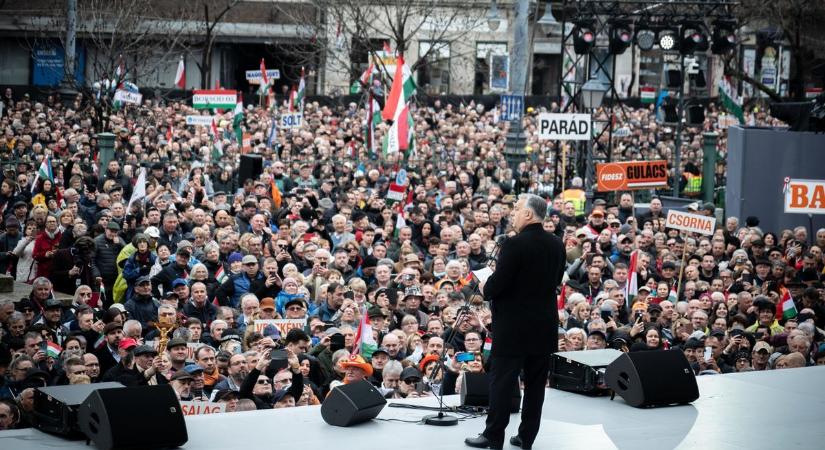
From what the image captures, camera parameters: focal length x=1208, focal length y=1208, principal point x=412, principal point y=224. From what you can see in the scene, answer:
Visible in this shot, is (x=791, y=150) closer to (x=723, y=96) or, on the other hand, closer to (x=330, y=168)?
(x=723, y=96)

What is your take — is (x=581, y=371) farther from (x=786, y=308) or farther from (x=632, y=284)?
(x=632, y=284)

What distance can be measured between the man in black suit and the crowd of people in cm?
55

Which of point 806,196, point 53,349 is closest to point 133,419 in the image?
point 53,349

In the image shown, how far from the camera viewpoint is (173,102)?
38.8 metres

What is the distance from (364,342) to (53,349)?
2.80 meters

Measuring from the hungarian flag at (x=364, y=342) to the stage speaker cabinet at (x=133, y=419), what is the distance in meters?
4.48

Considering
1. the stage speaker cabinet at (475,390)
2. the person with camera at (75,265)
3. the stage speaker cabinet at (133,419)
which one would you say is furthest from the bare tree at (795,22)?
the stage speaker cabinet at (133,419)

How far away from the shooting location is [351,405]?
7535 millimetres

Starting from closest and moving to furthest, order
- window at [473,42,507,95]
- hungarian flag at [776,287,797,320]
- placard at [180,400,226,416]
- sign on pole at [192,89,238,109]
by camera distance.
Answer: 1. placard at [180,400,226,416]
2. hungarian flag at [776,287,797,320]
3. sign on pole at [192,89,238,109]
4. window at [473,42,507,95]

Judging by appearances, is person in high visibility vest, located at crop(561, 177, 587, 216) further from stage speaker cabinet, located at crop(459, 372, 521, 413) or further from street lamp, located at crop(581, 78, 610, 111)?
stage speaker cabinet, located at crop(459, 372, 521, 413)

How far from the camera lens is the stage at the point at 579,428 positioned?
23.6ft

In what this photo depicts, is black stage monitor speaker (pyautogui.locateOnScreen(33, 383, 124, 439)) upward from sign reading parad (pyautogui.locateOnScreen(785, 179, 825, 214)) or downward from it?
downward

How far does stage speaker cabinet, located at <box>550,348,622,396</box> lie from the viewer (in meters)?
8.60

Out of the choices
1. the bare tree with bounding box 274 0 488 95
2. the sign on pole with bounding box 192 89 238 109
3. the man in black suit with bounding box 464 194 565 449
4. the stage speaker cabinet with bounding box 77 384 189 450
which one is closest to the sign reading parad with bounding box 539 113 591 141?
the sign on pole with bounding box 192 89 238 109
